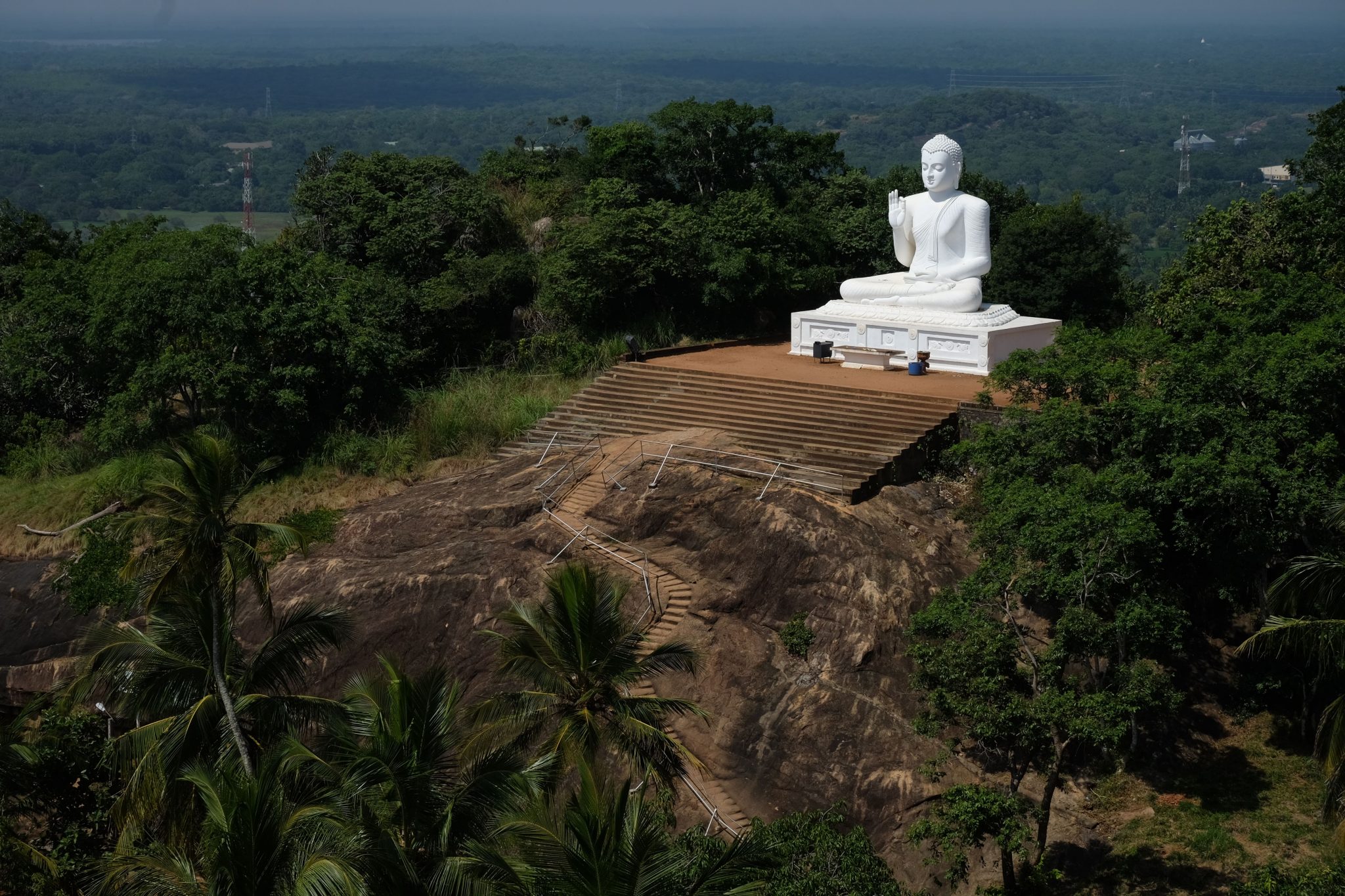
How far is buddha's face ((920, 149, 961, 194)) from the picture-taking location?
30406mm

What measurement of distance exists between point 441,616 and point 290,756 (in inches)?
318

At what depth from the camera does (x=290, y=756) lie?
15.1m

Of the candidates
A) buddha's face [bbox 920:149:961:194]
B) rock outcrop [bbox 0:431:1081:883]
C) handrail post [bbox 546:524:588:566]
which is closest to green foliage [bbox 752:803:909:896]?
rock outcrop [bbox 0:431:1081:883]

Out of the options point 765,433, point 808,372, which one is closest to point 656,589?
point 765,433

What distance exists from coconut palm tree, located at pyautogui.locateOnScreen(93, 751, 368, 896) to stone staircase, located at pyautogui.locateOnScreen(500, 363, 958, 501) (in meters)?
12.0

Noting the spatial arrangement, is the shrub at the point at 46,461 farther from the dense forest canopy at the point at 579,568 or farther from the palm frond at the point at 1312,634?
the palm frond at the point at 1312,634

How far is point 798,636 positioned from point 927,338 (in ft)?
30.3

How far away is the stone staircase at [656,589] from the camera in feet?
66.3

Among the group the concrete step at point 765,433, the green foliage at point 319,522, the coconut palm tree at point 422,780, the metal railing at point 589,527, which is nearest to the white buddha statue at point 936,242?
the concrete step at point 765,433

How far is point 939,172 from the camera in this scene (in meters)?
30.4

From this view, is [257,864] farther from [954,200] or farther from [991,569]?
[954,200]

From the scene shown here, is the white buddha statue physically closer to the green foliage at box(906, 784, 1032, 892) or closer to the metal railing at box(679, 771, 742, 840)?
the metal railing at box(679, 771, 742, 840)

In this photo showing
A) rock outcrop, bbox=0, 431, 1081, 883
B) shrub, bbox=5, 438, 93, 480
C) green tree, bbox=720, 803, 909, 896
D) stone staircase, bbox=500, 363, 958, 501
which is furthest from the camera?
shrub, bbox=5, 438, 93, 480

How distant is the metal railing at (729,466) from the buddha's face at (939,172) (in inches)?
342
